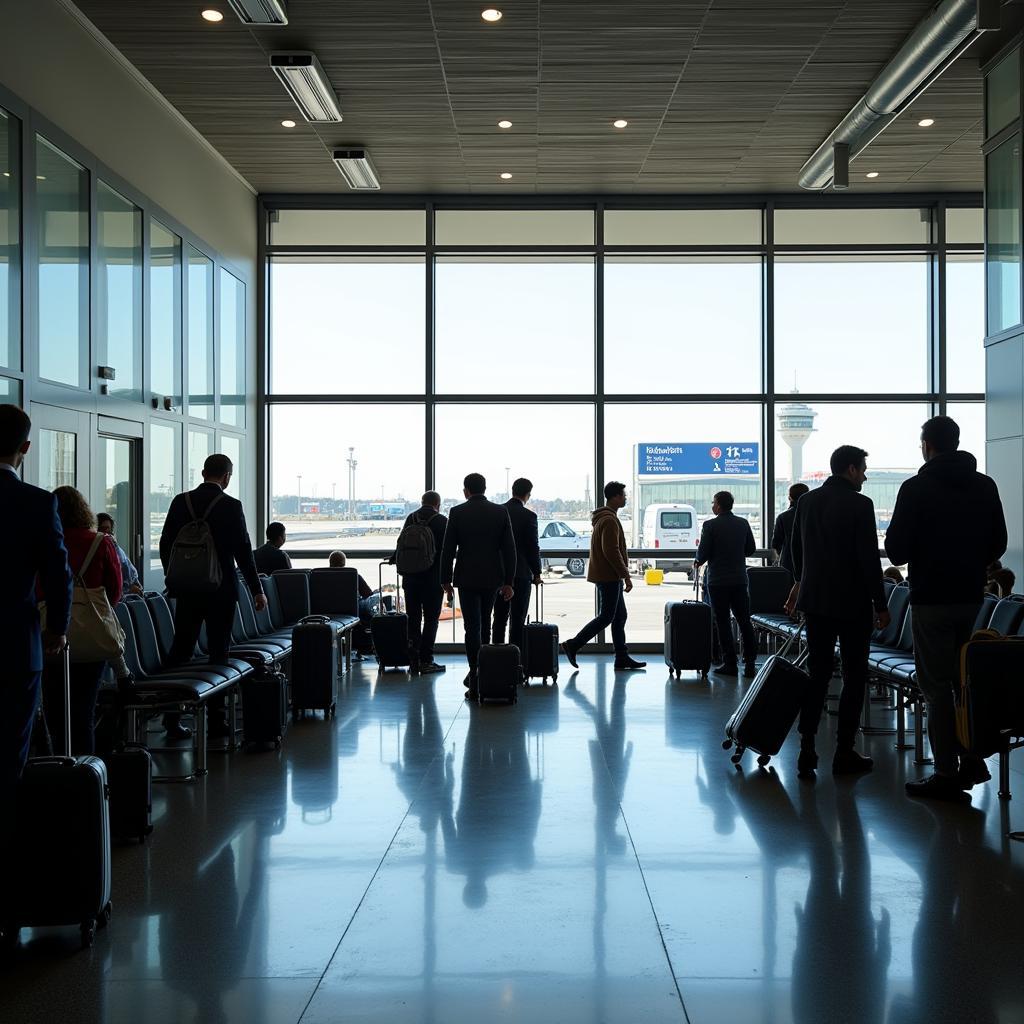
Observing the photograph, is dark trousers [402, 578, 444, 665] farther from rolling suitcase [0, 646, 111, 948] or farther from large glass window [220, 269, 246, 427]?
rolling suitcase [0, 646, 111, 948]

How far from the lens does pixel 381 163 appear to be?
11469mm

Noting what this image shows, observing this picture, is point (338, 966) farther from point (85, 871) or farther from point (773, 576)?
point (773, 576)

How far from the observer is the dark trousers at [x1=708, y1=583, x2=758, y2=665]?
414 inches

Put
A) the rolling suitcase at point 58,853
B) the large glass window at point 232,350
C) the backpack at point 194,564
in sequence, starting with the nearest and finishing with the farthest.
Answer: the rolling suitcase at point 58,853, the backpack at point 194,564, the large glass window at point 232,350

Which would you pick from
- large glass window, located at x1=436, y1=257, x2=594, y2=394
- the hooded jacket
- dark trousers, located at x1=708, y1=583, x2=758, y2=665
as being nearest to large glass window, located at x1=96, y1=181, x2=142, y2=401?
large glass window, located at x1=436, y1=257, x2=594, y2=394

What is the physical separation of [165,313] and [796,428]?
7.02 m

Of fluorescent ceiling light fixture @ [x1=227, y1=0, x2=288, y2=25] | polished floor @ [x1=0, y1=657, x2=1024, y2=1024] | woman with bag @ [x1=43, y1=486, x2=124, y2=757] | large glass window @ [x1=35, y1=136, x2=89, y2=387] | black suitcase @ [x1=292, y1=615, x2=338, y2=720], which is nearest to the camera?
polished floor @ [x1=0, y1=657, x2=1024, y2=1024]

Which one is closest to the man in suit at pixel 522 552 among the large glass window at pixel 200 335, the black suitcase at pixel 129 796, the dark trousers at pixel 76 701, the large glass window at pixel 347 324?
the large glass window at pixel 347 324

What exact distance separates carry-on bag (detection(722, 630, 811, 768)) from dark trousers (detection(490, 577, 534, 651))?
408cm

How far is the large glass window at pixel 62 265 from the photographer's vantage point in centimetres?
730

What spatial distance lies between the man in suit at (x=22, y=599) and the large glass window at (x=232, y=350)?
7.84m

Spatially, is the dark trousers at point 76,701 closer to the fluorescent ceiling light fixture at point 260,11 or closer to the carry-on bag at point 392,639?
the fluorescent ceiling light fixture at point 260,11

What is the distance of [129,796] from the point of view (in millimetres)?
4871

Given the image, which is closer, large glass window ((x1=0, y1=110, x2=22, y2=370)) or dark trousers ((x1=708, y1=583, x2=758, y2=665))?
large glass window ((x1=0, y1=110, x2=22, y2=370))
